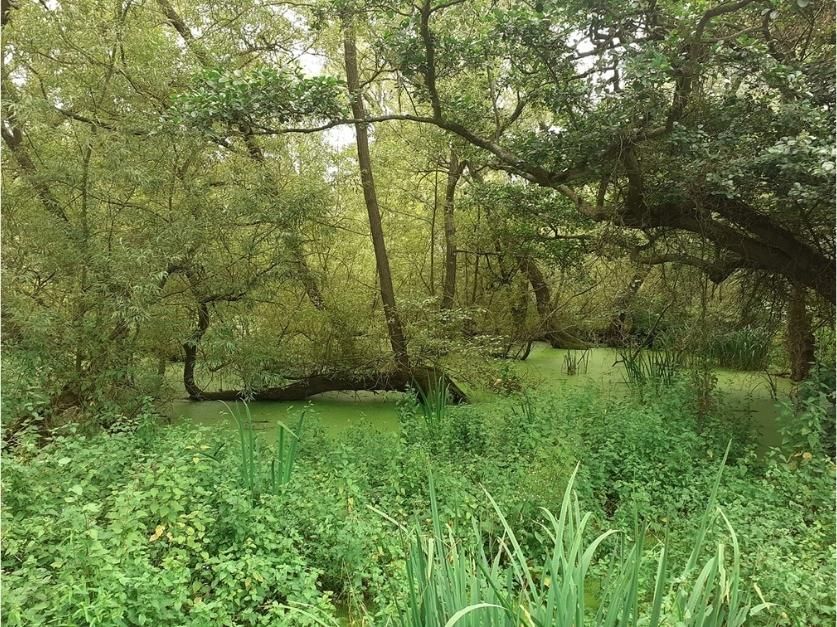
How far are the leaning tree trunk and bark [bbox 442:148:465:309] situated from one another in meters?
3.70

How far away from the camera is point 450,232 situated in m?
7.08

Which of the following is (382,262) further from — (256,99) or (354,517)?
(354,517)

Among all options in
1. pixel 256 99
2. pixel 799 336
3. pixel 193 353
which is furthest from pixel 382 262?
pixel 799 336

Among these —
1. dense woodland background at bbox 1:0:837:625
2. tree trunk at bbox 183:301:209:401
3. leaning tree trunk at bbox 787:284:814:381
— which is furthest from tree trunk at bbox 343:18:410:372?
leaning tree trunk at bbox 787:284:814:381

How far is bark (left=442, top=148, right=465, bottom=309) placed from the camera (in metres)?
6.83

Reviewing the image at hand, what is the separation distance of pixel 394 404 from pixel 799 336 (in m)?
3.81

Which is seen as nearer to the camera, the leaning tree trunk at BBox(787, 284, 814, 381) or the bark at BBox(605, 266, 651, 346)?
the leaning tree trunk at BBox(787, 284, 814, 381)

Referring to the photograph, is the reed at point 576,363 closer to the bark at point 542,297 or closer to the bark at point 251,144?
the bark at point 542,297

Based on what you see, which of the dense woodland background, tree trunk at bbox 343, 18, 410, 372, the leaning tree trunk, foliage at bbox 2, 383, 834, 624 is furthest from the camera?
tree trunk at bbox 343, 18, 410, 372

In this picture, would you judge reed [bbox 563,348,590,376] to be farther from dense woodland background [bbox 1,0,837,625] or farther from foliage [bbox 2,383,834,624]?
foliage [bbox 2,383,834,624]

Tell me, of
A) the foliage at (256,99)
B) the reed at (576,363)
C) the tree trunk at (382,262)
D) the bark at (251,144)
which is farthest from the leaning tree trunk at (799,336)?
the bark at (251,144)

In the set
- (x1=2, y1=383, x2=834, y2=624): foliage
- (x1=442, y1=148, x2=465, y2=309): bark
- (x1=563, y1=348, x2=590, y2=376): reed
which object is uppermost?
(x1=442, y1=148, x2=465, y2=309): bark

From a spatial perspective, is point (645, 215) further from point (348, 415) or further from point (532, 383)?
point (348, 415)

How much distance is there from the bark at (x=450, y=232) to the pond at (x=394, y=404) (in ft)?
4.59
